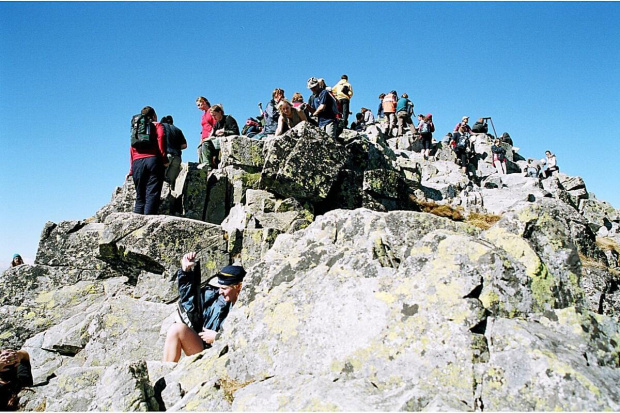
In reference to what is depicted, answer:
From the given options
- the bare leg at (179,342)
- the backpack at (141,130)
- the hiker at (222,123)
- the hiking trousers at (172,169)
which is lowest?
the bare leg at (179,342)

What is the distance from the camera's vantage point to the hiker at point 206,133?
2033 centimetres

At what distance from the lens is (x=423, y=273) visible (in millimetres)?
6895

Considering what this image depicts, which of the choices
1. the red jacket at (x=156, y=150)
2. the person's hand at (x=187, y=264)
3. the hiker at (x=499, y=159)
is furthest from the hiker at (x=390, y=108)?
the person's hand at (x=187, y=264)

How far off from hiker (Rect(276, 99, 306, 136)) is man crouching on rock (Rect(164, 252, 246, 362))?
9.85m

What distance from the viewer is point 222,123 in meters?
21.6

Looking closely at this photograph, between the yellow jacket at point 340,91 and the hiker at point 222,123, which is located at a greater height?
the yellow jacket at point 340,91

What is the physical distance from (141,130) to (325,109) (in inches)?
313

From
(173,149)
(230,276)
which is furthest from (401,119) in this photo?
(230,276)

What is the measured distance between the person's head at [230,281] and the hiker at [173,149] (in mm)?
9284

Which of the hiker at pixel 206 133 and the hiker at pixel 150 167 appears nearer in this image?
the hiker at pixel 150 167

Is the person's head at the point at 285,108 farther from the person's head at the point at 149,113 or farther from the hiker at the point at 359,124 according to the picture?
the hiker at the point at 359,124

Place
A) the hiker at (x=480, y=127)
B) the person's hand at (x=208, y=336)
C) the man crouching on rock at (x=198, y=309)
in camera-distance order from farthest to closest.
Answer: the hiker at (x=480, y=127), the person's hand at (x=208, y=336), the man crouching on rock at (x=198, y=309)

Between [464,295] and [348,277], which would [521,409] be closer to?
[464,295]

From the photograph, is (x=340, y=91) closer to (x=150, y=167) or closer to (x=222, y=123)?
(x=222, y=123)
